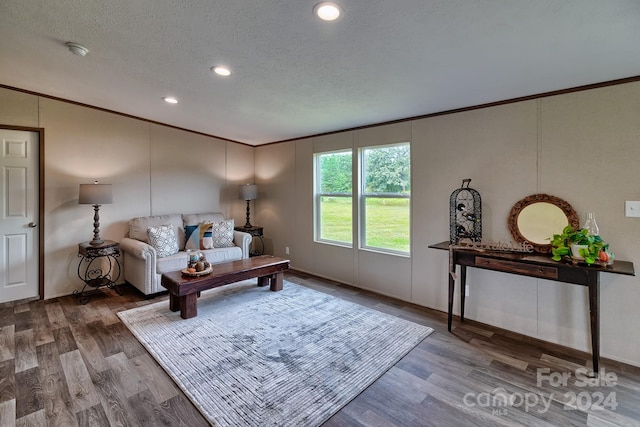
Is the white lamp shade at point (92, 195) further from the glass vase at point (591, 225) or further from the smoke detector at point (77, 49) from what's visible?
the glass vase at point (591, 225)

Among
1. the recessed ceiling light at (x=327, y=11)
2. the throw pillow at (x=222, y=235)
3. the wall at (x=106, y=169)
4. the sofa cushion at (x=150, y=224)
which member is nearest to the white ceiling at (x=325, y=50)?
the recessed ceiling light at (x=327, y=11)

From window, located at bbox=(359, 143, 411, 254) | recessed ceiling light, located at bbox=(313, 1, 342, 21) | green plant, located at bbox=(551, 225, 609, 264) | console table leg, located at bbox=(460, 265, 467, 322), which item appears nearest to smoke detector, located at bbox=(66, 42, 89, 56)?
recessed ceiling light, located at bbox=(313, 1, 342, 21)

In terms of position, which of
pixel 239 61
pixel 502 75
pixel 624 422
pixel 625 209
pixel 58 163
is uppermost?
pixel 239 61

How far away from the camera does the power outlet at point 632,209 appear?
2.32 meters

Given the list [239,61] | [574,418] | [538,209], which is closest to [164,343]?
[239,61]

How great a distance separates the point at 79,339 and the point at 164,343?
2.68ft

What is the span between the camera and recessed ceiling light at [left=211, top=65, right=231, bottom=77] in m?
2.64

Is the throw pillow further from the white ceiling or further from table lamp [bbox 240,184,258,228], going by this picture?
the white ceiling

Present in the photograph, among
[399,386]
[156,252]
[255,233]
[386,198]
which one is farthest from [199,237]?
[399,386]

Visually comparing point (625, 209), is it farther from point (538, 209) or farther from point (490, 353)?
point (490, 353)

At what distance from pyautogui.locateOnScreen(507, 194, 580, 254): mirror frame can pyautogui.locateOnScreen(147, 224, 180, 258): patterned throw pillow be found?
4027mm

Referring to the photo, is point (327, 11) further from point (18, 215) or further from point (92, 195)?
point (18, 215)

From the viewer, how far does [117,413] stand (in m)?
1.82

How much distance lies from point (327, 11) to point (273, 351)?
2.50m
